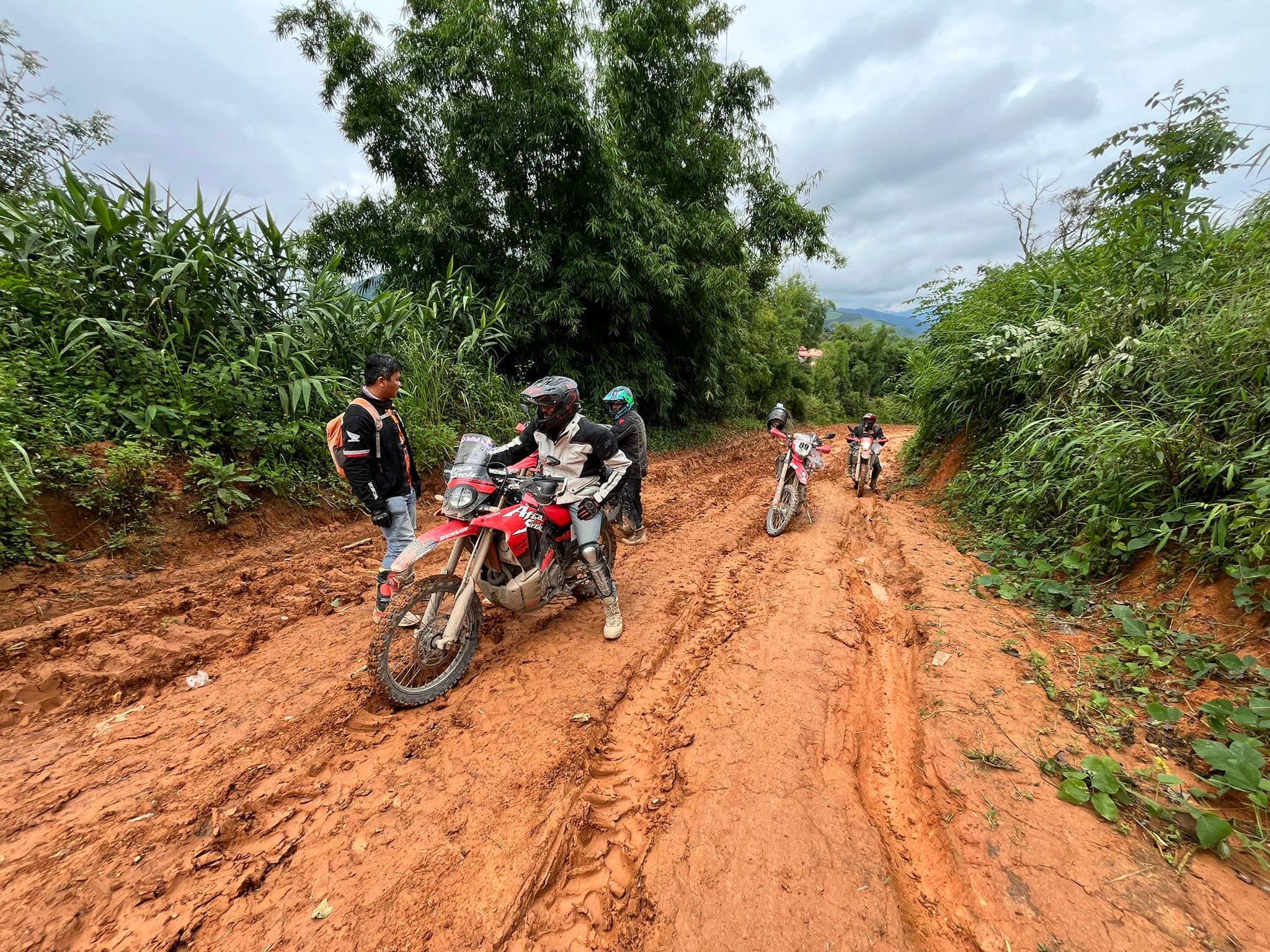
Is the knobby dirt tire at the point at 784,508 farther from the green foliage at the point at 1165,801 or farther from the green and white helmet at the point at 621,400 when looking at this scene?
the green foliage at the point at 1165,801

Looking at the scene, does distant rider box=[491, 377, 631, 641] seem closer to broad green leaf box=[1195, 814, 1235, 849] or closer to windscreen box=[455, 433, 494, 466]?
windscreen box=[455, 433, 494, 466]

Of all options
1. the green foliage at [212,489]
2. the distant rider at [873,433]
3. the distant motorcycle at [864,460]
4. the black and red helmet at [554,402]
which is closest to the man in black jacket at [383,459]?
the black and red helmet at [554,402]

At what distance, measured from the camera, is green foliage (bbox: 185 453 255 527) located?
378 cm

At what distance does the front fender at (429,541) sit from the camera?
2.26 m

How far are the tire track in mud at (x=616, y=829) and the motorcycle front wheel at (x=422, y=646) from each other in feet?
A: 3.11

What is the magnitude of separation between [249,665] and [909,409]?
28.6 feet

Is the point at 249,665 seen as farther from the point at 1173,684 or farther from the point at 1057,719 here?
the point at 1173,684

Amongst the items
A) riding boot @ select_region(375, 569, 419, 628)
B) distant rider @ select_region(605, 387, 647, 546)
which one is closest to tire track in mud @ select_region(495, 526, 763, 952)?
riding boot @ select_region(375, 569, 419, 628)

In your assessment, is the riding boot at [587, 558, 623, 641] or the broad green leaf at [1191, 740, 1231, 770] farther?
the riding boot at [587, 558, 623, 641]

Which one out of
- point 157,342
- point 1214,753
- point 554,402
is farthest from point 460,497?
point 157,342

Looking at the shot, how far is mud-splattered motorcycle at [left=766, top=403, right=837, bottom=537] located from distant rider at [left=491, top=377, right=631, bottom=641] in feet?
9.44

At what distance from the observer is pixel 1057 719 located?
7.29 ft

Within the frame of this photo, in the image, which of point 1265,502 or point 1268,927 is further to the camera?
point 1265,502

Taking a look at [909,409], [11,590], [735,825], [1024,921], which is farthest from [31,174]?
[909,409]
